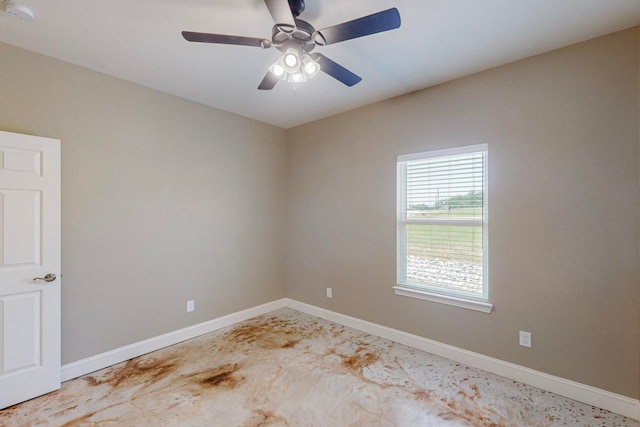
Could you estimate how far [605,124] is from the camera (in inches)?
83.4

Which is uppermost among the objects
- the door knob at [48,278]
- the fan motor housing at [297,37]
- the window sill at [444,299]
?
the fan motor housing at [297,37]

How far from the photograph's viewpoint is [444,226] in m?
2.93

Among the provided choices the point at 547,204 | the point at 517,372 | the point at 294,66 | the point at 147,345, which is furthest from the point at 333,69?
the point at 147,345

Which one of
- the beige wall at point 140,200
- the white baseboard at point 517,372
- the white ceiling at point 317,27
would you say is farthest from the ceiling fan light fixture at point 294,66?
the white baseboard at point 517,372

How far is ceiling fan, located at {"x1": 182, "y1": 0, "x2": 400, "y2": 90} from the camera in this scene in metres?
1.49

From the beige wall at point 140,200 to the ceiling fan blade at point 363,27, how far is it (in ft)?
7.10

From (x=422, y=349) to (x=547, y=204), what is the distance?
1787 millimetres

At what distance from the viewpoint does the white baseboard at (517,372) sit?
6.77 feet

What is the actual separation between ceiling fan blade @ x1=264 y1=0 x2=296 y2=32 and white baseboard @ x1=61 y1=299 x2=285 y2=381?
122 inches

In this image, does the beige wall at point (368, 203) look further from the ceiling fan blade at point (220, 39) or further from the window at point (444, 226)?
the ceiling fan blade at point (220, 39)

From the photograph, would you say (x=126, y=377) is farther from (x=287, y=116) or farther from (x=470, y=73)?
(x=470, y=73)

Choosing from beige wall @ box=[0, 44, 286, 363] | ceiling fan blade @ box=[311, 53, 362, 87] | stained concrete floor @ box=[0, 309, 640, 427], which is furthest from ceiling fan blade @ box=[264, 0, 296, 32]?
stained concrete floor @ box=[0, 309, 640, 427]

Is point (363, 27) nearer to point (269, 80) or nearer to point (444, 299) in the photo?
point (269, 80)

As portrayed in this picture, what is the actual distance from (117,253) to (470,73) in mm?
3717
